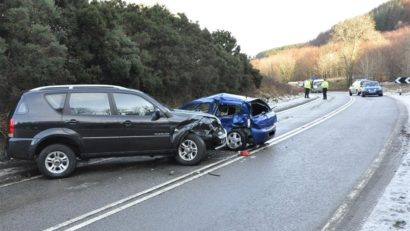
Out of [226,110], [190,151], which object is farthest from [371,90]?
[190,151]

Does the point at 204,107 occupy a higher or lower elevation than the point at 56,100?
lower

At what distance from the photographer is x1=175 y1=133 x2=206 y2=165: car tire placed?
10.2m

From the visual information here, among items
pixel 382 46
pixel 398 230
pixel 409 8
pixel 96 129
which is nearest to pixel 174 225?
pixel 398 230

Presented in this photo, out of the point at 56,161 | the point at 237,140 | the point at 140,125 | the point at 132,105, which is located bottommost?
the point at 237,140

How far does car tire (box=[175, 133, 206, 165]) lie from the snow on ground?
3924 millimetres

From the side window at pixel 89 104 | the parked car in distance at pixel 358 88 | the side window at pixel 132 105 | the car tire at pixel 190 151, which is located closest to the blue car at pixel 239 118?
the car tire at pixel 190 151

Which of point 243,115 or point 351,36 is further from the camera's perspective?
point 351,36

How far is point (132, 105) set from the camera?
10016mm

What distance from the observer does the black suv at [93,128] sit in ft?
30.3

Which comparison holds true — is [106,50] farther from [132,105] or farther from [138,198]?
[138,198]

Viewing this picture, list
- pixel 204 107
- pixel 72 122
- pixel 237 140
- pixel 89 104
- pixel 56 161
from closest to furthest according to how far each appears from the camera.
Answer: pixel 56 161 < pixel 72 122 < pixel 89 104 < pixel 237 140 < pixel 204 107

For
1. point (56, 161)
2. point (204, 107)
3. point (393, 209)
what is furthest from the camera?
point (204, 107)

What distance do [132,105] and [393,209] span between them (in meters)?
5.62

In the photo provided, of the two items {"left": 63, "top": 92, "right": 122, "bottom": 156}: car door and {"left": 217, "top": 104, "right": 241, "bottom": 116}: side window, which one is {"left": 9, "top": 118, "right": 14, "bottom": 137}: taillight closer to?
{"left": 63, "top": 92, "right": 122, "bottom": 156}: car door
